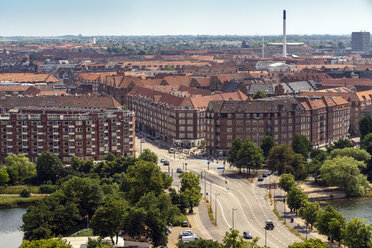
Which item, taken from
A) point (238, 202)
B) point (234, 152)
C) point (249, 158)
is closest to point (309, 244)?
point (238, 202)

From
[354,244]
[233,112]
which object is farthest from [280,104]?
[354,244]

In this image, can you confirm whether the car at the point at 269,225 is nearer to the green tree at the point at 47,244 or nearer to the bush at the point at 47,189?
the green tree at the point at 47,244

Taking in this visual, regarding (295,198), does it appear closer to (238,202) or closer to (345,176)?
(238,202)

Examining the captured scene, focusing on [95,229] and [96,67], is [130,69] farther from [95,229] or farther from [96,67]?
[95,229]

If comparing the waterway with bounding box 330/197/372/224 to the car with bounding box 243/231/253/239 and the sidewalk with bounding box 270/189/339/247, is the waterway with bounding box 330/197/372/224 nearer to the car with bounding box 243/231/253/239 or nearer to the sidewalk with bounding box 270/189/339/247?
the sidewalk with bounding box 270/189/339/247

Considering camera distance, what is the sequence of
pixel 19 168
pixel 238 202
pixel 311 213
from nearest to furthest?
pixel 311 213 → pixel 238 202 → pixel 19 168
